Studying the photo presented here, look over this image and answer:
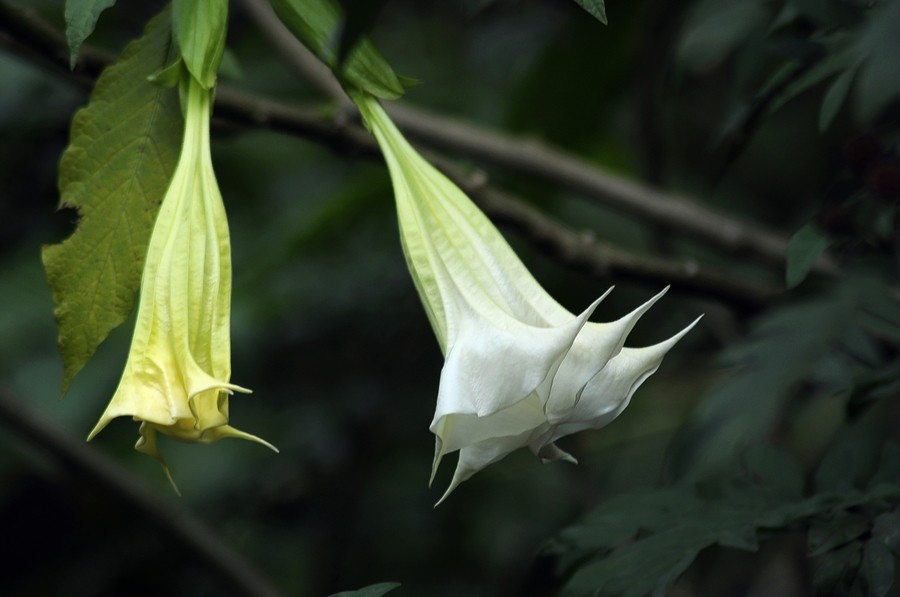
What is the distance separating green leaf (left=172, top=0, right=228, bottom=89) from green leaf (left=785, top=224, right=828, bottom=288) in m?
0.35

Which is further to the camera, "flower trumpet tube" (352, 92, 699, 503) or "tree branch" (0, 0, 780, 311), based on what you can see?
"tree branch" (0, 0, 780, 311)

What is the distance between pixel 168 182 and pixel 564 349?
0.27m

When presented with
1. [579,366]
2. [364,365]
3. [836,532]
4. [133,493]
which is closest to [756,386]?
[836,532]

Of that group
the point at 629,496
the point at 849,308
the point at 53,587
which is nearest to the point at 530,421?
the point at 629,496

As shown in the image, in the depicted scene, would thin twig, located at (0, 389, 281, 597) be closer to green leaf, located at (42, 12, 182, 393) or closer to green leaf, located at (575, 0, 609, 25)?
green leaf, located at (42, 12, 182, 393)

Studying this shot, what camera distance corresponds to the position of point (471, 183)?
815mm

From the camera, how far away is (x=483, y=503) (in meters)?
1.48

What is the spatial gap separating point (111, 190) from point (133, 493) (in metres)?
0.57

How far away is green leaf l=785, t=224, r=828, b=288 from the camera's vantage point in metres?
0.55

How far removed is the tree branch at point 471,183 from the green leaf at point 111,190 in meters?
0.19

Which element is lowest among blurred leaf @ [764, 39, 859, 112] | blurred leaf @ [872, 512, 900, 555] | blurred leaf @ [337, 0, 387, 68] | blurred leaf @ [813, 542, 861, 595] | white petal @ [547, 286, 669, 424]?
blurred leaf @ [813, 542, 861, 595]

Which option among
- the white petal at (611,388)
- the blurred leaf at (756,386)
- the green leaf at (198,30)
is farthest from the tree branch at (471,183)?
the white petal at (611,388)

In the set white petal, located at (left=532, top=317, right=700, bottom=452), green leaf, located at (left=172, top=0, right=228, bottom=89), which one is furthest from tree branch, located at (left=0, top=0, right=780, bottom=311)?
white petal, located at (left=532, top=317, right=700, bottom=452)

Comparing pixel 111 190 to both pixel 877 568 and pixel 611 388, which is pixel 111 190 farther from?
pixel 877 568
